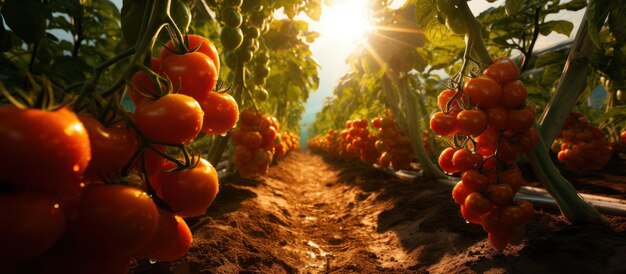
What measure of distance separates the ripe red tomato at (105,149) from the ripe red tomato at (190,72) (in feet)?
0.55

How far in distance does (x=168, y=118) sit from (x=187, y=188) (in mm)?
137

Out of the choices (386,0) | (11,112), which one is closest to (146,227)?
(11,112)

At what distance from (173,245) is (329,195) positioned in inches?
177

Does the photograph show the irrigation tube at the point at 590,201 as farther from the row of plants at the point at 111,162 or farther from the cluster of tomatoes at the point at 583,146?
the row of plants at the point at 111,162

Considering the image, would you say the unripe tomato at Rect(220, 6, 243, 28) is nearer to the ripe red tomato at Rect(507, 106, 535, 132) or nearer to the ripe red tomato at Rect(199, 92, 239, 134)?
the ripe red tomato at Rect(199, 92, 239, 134)

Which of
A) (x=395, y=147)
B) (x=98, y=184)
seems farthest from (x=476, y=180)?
(x=395, y=147)

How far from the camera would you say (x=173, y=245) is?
63 cm

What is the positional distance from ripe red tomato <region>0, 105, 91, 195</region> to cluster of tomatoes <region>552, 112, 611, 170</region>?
346cm

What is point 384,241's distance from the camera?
2.39 meters

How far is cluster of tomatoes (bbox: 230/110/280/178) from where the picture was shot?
257cm

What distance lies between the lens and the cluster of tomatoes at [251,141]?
2.57 meters

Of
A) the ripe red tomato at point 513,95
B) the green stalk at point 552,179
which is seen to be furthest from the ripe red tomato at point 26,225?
the green stalk at point 552,179

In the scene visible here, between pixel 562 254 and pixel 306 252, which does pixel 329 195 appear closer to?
pixel 306 252

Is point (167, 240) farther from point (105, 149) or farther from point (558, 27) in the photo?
point (558, 27)
